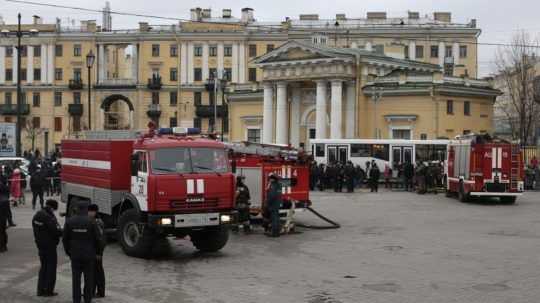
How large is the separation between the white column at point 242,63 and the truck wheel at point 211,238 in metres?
73.4

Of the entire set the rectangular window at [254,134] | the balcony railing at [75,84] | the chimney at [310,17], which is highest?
the chimney at [310,17]

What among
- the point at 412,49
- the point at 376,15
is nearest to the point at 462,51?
the point at 412,49

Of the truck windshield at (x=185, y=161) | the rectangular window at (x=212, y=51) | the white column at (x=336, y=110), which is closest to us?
the truck windshield at (x=185, y=161)

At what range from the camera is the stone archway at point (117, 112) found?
93375mm

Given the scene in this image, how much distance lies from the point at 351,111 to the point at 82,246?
164 feet

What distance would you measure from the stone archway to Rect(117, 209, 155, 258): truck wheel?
73271 mm

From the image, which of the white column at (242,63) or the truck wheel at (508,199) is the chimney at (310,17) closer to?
the white column at (242,63)

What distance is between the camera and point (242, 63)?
91250mm

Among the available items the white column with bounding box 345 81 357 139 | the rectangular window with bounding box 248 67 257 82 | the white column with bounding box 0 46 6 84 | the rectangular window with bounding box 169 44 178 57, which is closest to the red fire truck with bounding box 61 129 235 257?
the white column with bounding box 345 81 357 139

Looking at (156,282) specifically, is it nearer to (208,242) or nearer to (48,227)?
(48,227)

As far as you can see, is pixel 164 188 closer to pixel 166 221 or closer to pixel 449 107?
pixel 166 221

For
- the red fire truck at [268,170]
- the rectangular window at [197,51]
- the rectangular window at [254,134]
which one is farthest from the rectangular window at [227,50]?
the red fire truck at [268,170]

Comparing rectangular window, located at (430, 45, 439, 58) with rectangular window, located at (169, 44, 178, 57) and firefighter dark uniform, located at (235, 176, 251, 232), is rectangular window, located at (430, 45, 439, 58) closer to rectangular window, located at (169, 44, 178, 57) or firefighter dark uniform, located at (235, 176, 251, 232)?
rectangular window, located at (169, 44, 178, 57)

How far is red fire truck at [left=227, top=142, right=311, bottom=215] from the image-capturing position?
2308cm
